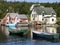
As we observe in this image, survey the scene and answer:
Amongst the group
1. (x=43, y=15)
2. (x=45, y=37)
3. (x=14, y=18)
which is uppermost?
(x=43, y=15)

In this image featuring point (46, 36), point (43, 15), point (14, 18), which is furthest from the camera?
point (43, 15)

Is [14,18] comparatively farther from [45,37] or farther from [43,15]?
[45,37]

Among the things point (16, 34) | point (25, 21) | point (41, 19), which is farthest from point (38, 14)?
point (16, 34)

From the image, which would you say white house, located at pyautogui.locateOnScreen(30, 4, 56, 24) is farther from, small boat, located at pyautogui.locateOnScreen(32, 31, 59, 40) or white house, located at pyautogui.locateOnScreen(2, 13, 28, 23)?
small boat, located at pyautogui.locateOnScreen(32, 31, 59, 40)

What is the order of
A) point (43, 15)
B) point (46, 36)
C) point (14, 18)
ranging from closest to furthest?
1. point (46, 36)
2. point (14, 18)
3. point (43, 15)

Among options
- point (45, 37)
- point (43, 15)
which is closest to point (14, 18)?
point (43, 15)

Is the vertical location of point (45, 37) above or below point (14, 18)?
below

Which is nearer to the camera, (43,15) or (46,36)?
(46,36)

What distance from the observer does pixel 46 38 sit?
28656 millimetres

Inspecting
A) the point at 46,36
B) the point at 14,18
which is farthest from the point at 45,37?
the point at 14,18

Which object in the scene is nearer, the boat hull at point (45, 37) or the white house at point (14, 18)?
the boat hull at point (45, 37)

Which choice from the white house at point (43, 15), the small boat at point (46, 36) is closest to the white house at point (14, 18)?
the white house at point (43, 15)

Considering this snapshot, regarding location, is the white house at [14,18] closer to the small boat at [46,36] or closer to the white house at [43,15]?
the white house at [43,15]

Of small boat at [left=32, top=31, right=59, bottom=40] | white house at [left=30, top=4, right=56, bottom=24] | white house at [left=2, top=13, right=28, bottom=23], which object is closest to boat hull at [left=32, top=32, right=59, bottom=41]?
small boat at [left=32, top=31, right=59, bottom=40]
